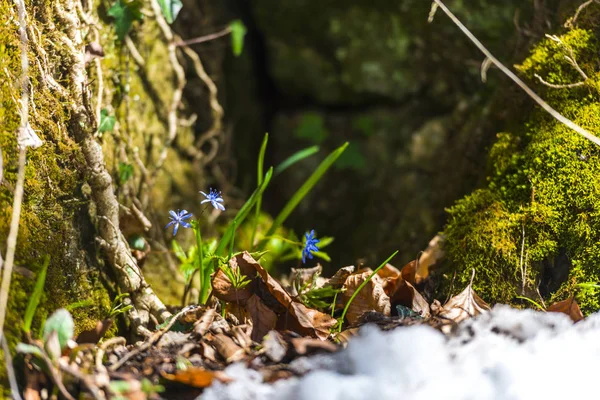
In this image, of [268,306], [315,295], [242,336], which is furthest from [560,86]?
[242,336]

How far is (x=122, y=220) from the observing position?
185 cm

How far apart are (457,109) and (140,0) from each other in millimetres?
1694

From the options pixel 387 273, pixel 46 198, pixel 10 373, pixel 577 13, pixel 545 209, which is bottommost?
pixel 387 273

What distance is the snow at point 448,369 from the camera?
1.03 meters

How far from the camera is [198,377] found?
1144 mm

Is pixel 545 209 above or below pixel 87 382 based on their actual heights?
above

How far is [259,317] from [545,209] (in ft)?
2.89

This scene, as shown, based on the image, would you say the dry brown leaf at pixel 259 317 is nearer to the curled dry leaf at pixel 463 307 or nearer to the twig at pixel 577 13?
the curled dry leaf at pixel 463 307

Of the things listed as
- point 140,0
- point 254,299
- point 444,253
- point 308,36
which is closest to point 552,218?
point 444,253

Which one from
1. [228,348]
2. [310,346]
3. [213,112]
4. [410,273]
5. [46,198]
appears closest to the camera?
[310,346]

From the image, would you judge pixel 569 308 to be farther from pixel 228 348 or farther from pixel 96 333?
pixel 96 333

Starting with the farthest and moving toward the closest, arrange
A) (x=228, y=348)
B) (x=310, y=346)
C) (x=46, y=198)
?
(x=46, y=198) → (x=228, y=348) → (x=310, y=346)

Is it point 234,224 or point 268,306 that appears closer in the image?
point 268,306

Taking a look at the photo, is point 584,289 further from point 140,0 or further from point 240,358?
point 140,0
